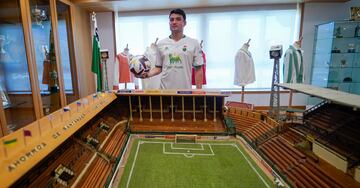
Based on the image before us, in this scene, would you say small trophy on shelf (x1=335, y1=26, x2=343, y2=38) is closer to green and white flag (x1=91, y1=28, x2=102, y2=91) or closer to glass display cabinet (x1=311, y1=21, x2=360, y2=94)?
glass display cabinet (x1=311, y1=21, x2=360, y2=94)

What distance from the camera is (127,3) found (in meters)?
4.03

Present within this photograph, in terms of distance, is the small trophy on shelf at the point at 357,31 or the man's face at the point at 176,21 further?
the small trophy on shelf at the point at 357,31

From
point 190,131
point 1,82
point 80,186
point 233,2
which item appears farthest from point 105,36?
point 80,186

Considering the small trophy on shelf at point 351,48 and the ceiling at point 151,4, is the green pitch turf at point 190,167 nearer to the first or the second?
the ceiling at point 151,4

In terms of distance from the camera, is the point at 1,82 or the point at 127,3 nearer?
the point at 1,82

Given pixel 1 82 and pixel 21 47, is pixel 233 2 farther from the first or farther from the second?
pixel 1 82

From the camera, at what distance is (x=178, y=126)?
196 centimetres

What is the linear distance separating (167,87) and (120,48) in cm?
307

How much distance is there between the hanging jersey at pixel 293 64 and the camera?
375cm

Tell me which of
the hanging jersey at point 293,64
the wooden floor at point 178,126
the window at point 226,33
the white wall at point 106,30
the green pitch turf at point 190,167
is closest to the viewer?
the green pitch turf at point 190,167

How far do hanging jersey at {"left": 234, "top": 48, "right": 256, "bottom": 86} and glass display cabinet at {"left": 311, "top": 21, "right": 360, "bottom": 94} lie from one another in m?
1.87

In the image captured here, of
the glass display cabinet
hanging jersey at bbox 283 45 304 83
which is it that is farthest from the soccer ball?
the glass display cabinet

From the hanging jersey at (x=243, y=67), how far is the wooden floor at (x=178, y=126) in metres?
2.09

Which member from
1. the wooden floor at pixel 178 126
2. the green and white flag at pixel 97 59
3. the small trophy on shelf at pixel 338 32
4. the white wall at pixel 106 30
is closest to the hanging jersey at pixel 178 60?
the wooden floor at pixel 178 126
